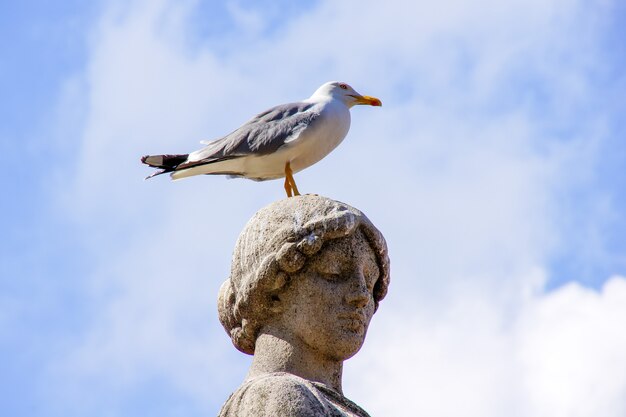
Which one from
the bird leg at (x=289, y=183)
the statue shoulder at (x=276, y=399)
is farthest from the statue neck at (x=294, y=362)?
the bird leg at (x=289, y=183)

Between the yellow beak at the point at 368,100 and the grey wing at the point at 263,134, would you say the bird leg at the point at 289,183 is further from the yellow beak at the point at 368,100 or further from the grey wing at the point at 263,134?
the yellow beak at the point at 368,100

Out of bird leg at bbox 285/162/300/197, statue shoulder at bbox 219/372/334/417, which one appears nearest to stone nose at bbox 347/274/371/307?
statue shoulder at bbox 219/372/334/417

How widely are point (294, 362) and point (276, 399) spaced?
78 cm

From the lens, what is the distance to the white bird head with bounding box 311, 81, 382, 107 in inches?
554

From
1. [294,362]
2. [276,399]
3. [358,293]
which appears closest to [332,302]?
[358,293]

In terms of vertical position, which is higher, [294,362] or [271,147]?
[271,147]

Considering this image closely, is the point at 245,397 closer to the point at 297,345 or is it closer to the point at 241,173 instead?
the point at 297,345

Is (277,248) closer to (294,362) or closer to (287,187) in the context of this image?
(294,362)

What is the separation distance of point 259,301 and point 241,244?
1.48 feet

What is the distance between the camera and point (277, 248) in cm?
930

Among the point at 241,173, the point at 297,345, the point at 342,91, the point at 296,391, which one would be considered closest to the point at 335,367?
the point at 297,345

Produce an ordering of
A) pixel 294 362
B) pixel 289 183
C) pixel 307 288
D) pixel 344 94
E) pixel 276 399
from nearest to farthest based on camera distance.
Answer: pixel 276 399, pixel 294 362, pixel 307 288, pixel 289 183, pixel 344 94

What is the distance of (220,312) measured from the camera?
391 inches

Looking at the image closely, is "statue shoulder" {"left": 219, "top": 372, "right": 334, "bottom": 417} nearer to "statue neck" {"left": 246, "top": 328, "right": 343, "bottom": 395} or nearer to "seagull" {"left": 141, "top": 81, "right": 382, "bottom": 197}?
"statue neck" {"left": 246, "top": 328, "right": 343, "bottom": 395}
